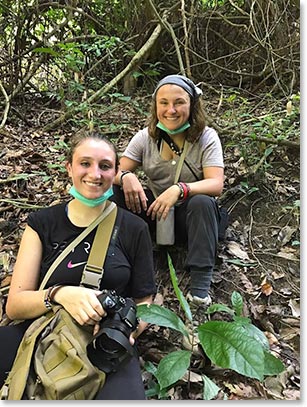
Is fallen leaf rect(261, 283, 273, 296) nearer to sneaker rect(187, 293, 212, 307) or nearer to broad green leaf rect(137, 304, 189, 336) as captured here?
sneaker rect(187, 293, 212, 307)

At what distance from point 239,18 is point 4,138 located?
337 cm

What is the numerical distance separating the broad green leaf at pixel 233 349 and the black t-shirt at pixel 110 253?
346 millimetres

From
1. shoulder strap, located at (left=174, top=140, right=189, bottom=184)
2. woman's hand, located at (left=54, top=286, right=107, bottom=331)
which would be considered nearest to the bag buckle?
woman's hand, located at (left=54, top=286, right=107, bottom=331)

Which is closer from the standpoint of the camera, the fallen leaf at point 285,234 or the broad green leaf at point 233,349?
the broad green leaf at point 233,349

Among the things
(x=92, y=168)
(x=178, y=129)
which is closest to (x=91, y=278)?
(x=92, y=168)

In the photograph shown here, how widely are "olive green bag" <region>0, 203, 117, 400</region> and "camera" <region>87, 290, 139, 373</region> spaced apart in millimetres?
39

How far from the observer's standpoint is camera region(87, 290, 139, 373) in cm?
162

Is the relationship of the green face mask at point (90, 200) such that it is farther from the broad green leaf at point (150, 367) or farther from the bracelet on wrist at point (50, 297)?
the broad green leaf at point (150, 367)

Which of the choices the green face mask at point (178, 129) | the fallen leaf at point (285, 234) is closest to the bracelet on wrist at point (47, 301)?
the green face mask at point (178, 129)

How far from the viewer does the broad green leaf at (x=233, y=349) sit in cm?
166

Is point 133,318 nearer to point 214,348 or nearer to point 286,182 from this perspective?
point 214,348

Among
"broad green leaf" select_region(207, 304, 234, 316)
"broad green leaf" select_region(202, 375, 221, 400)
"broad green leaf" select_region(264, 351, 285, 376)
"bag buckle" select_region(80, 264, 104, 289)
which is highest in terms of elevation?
"bag buckle" select_region(80, 264, 104, 289)

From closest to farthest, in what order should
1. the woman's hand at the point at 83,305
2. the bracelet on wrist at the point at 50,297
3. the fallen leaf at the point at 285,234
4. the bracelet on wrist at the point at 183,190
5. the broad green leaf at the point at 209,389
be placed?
the woman's hand at the point at 83,305
the bracelet on wrist at the point at 50,297
the broad green leaf at the point at 209,389
the bracelet on wrist at the point at 183,190
the fallen leaf at the point at 285,234

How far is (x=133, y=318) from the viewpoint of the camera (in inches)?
66.6
